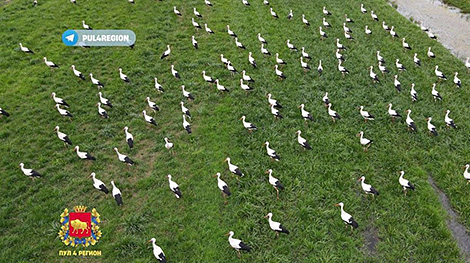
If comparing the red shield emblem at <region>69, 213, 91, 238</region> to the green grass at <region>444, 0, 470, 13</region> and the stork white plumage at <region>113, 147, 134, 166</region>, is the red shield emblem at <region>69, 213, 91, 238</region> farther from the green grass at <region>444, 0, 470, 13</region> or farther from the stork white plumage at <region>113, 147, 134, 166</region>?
the green grass at <region>444, 0, 470, 13</region>

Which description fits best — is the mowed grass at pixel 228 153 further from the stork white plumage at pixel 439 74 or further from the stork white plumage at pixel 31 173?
the stork white plumage at pixel 439 74

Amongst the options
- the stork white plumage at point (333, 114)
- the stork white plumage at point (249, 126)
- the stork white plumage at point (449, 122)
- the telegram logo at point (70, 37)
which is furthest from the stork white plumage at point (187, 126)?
the telegram logo at point (70, 37)

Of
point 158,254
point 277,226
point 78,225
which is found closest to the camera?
point 158,254

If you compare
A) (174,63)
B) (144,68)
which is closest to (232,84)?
(174,63)

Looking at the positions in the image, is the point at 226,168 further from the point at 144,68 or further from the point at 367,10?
the point at 367,10

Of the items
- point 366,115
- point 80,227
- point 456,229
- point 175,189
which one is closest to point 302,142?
point 366,115

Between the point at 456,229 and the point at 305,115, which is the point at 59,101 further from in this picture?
the point at 456,229
